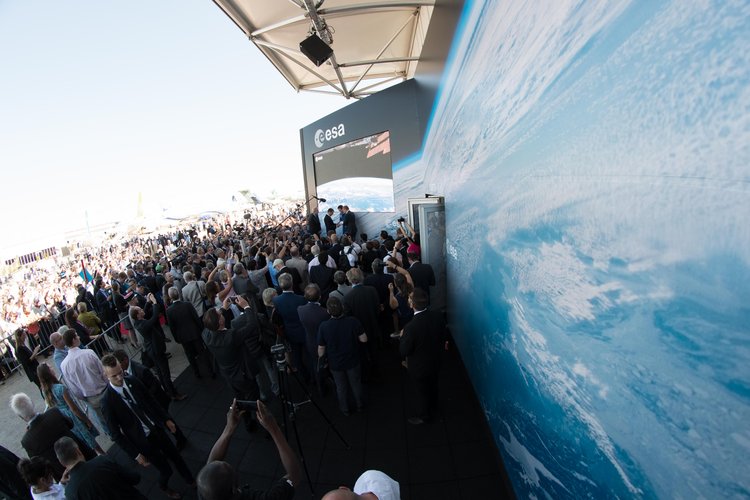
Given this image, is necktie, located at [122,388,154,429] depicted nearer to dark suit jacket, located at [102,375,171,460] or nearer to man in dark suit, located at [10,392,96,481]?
dark suit jacket, located at [102,375,171,460]

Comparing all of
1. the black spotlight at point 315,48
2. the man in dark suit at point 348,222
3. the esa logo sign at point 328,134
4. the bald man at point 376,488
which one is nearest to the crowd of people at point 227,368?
the bald man at point 376,488

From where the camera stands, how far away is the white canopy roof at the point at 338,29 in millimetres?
6219

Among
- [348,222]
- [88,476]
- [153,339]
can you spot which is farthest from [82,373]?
[348,222]

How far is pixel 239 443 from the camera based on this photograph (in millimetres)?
3547

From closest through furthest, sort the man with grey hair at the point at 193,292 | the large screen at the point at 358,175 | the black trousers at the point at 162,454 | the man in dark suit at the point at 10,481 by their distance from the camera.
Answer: the man in dark suit at the point at 10,481, the black trousers at the point at 162,454, the man with grey hair at the point at 193,292, the large screen at the point at 358,175

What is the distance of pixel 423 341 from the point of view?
3035 millimetres

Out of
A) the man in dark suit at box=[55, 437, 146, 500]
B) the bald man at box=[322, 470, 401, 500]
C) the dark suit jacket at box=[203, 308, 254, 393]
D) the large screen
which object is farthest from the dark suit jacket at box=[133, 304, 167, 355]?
the large screen

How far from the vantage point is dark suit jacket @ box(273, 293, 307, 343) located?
3.96 meters

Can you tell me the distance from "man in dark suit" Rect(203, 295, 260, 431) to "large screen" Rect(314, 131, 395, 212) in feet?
22.6

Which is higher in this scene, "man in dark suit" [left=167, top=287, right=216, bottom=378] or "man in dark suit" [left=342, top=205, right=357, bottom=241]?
"man in dark suit" [left=342, top=205, right=357, bottom=241]

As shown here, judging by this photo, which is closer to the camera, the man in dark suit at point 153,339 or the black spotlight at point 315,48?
the man in dark suit at point 153,339

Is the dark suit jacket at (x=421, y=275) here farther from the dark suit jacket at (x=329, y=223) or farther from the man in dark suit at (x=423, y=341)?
the dark suit jacket at (x=329, y=223)

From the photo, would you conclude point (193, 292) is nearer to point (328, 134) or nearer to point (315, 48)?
point (315, 48)

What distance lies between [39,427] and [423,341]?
3.42 meters
